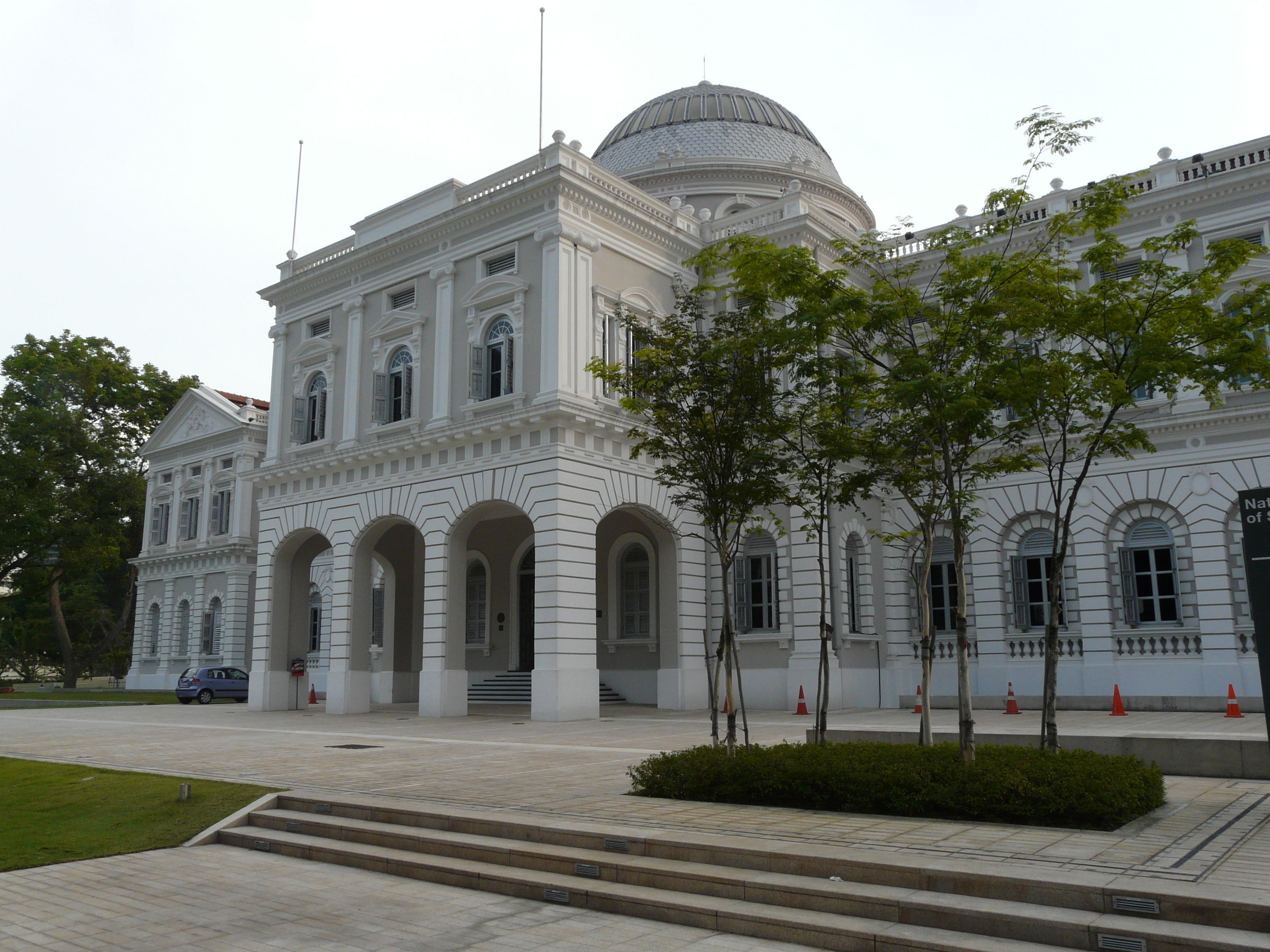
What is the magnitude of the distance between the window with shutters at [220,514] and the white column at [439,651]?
26.6 meters

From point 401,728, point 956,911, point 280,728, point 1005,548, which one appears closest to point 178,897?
point 956,911

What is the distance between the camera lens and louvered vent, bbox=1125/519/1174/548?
24.5m

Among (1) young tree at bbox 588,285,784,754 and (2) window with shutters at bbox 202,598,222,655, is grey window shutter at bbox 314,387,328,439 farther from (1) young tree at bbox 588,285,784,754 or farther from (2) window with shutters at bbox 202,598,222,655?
(2) window with shutters at bbox 202,598,222,655

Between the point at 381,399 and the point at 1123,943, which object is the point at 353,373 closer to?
the point at 381,399

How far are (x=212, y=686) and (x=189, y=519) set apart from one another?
50.6ft

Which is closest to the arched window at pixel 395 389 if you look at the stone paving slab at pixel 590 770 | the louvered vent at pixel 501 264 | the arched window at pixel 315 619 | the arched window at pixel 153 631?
the louvered vent at pixel 501 264

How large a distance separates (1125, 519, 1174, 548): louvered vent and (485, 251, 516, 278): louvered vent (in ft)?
54.5

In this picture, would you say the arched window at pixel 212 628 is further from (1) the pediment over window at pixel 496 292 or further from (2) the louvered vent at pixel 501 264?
(2) the louvered vent at pixel 501 264

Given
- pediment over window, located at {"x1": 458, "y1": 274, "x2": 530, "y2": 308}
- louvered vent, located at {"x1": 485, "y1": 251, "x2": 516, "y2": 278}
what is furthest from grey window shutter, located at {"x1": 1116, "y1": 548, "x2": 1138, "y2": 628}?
louvered vent, located at {"x1": 485, "y1": 251, "x2": 516, "y2": 278}

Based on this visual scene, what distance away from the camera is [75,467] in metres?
49.0

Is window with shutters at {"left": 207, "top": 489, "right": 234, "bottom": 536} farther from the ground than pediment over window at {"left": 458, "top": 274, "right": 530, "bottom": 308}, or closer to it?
closer to it

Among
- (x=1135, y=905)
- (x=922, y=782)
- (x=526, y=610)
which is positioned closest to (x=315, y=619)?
(x=526, y=610)

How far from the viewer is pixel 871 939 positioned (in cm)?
631

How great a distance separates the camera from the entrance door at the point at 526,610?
102ft
